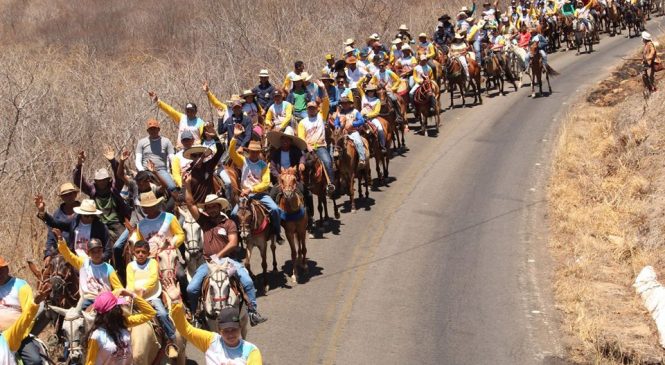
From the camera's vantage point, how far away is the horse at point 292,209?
52.7ft

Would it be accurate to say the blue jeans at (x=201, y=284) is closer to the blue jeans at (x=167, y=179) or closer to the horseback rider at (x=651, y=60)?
the blue jeans at (x=167, y=179)

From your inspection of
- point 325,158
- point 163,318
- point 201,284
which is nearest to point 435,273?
point 325,158

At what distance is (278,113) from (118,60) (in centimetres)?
1959

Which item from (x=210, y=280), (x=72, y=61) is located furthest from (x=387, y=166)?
(x=72, y=61)

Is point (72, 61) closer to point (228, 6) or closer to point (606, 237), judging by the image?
point (228, 6)

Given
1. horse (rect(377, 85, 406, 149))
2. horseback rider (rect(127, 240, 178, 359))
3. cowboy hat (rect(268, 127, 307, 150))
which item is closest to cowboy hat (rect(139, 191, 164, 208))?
horseback rider (rect(127, 240, 178, 359))

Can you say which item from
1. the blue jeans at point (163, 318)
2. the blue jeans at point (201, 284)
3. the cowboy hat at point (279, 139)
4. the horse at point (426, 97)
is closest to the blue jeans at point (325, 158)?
the cowboy hat at point (279, 139)

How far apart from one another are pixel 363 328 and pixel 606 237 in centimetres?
Answer: 689

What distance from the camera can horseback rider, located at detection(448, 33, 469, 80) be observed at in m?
30.8

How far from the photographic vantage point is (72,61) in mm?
31516

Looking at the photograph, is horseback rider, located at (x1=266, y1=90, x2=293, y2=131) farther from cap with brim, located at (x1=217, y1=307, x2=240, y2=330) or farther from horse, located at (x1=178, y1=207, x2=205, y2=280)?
cap with brim, located at (x1=217, y1=307, x2=240, y2=330)

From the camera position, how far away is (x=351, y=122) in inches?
836

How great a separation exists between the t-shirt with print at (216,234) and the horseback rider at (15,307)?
11.6 ft

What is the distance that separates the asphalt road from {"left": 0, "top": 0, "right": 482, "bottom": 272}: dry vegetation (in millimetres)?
5676
